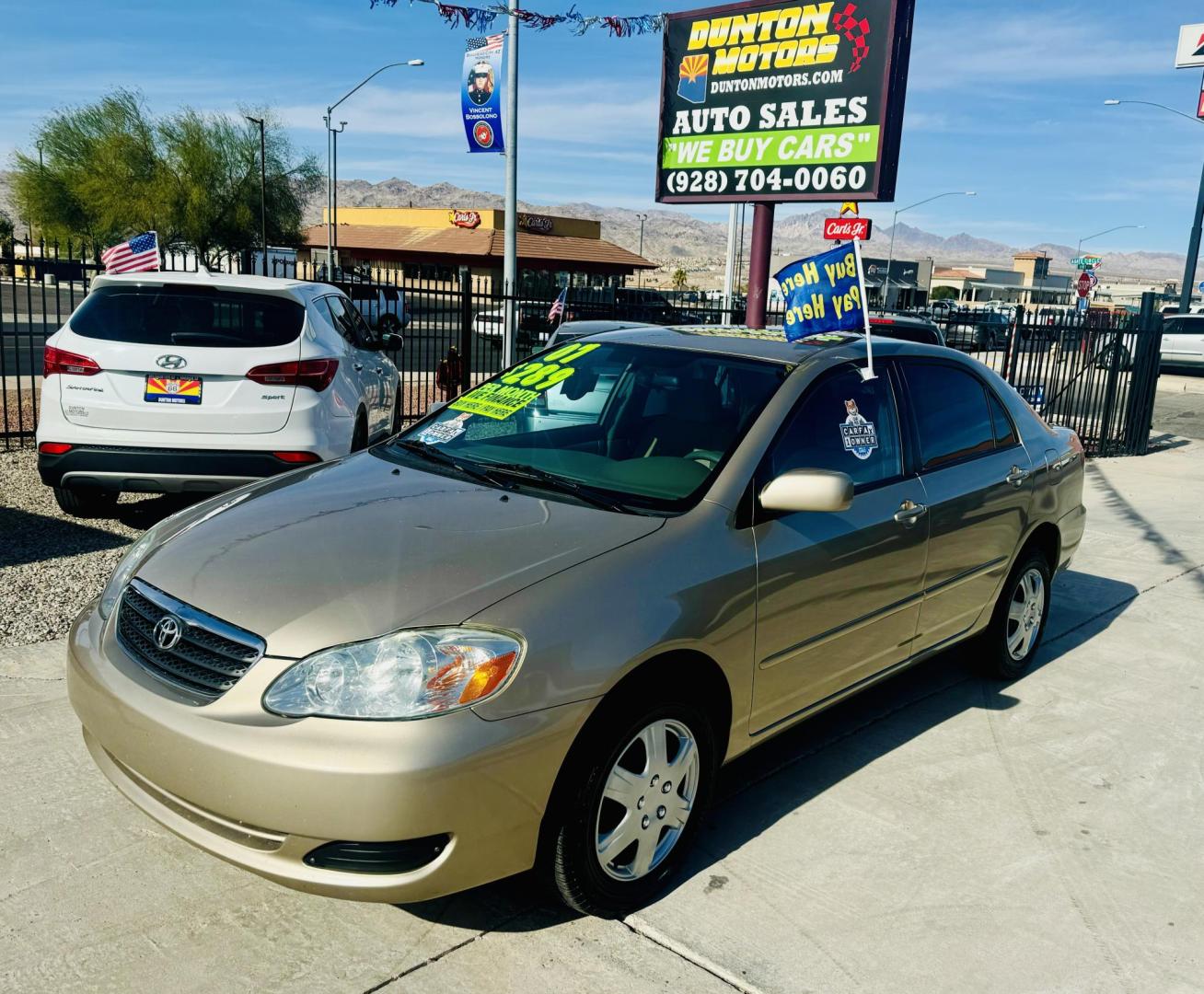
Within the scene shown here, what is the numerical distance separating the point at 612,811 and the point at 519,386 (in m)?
1.94

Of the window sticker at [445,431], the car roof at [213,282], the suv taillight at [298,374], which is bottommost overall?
the suv taillight at [298,374]

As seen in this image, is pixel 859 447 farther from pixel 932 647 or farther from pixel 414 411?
pixel 414 411

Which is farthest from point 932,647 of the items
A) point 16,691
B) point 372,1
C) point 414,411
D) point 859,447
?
point 372,1

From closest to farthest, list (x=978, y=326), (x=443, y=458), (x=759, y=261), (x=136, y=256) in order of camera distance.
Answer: (x=443, y=458) → (x=136, y=256) → (x=759, y=261) → (x=978, y=326)

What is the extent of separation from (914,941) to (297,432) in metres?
4.59

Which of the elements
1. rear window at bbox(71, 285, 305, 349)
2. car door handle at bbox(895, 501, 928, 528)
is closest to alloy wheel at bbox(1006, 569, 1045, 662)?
car door handle at bbox(895, 501, 928, 528)

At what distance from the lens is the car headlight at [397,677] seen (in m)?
2.56

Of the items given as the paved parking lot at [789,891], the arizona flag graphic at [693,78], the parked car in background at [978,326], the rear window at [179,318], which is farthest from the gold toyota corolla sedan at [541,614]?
the parked car in background at [978,326]

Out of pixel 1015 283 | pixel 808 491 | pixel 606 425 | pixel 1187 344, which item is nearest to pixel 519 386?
pixel 606 425

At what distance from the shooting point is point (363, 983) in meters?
2.72

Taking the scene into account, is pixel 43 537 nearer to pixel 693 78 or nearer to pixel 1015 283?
pixel 693 78

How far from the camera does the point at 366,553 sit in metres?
2.97

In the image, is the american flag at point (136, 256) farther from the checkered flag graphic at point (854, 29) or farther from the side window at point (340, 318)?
the checkered flag graphic at point (854, 29)

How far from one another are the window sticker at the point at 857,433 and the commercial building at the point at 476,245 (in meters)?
60.3
